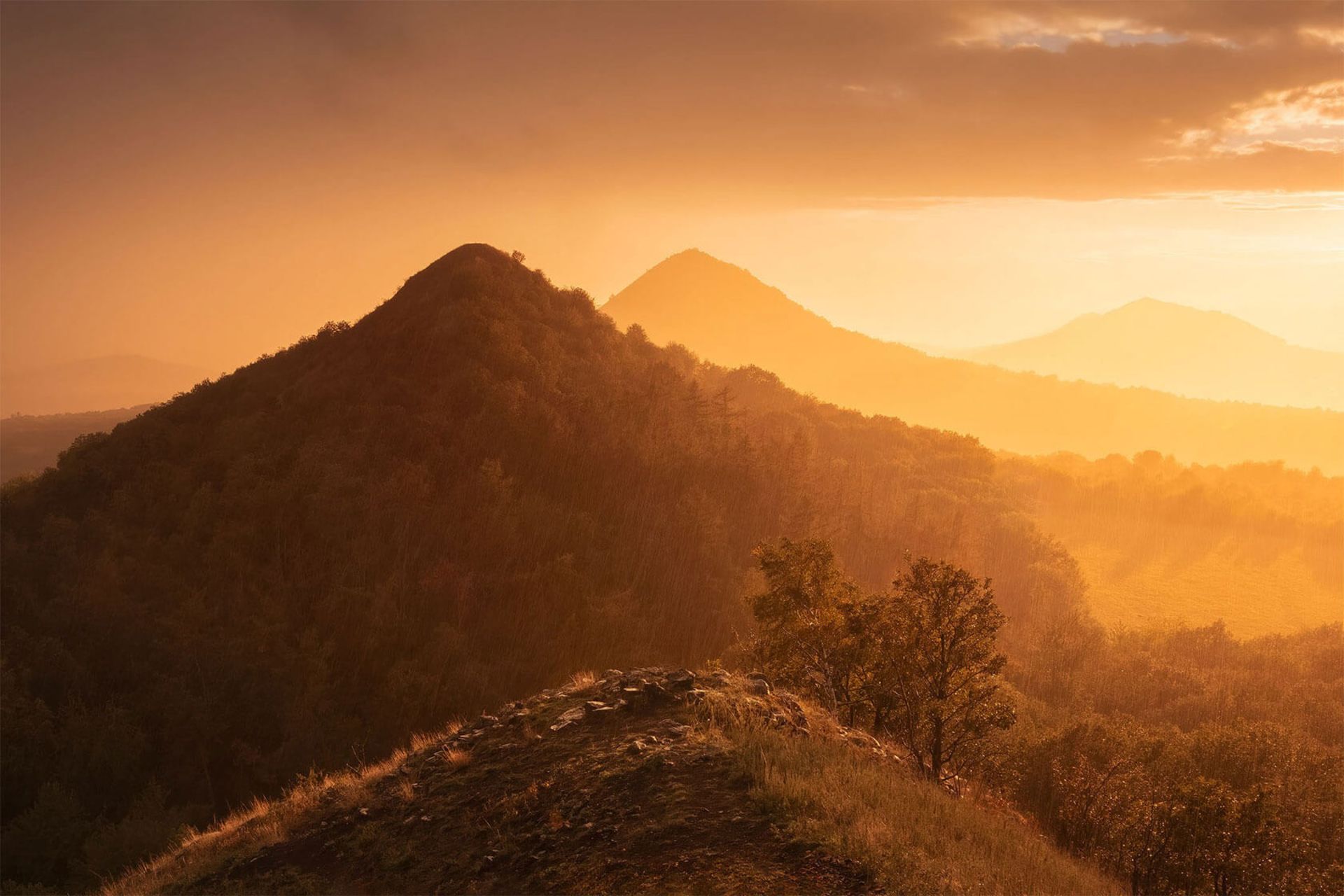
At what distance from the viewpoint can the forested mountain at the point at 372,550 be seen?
4241cm

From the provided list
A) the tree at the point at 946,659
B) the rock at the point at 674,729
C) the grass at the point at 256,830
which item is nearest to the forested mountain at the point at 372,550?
the grass at the point at 256,830

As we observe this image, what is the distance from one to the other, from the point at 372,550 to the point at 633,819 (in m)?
44.5

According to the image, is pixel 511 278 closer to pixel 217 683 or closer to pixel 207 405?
pixel 207 405

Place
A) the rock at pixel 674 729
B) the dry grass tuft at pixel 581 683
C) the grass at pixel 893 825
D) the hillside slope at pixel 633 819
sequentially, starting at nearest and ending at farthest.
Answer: the grass at pixel 893 825
the hillside slope at pixel 633 819
the rock at pixel 674 729
the dry grass tuft at pixel 581 683

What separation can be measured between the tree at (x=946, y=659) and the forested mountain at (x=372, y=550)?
30777 mm

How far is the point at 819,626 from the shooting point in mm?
24094

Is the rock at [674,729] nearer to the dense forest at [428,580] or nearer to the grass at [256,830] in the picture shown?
the grass at [256,830]

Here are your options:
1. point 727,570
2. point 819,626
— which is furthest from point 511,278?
point 819,626

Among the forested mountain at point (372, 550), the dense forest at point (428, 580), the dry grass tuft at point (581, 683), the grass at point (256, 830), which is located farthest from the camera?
the forested mountain at point (372, 550)

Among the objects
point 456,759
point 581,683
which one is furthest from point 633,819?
point 581,683

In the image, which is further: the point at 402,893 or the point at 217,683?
the point at 217,683

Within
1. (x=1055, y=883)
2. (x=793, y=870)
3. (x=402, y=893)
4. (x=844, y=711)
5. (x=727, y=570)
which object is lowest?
(x=727, y=570)

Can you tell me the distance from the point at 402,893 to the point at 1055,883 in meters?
11.2

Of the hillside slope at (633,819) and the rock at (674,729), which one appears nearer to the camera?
the hillside slope at (633,819)
